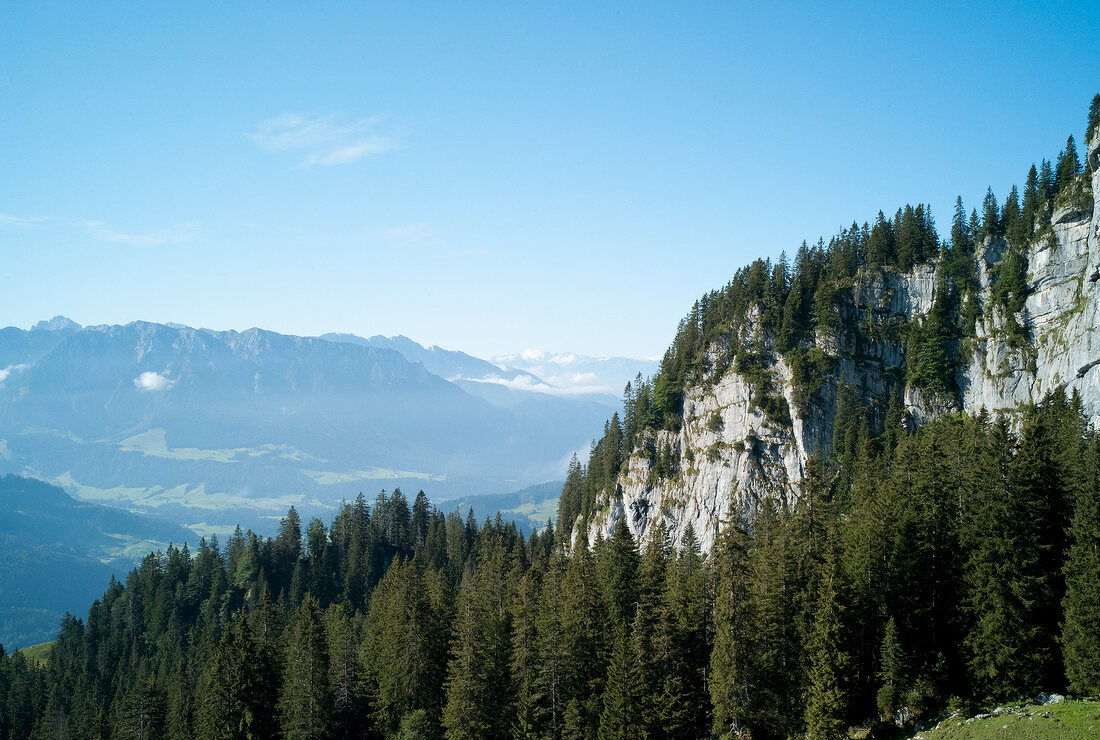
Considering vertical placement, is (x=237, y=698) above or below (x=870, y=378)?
below

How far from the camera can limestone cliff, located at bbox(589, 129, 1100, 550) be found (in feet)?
269

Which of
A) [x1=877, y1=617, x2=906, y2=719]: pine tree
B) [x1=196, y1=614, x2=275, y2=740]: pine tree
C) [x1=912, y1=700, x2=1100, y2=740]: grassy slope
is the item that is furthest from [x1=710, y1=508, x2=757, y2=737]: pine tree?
[x1=196, y1=614, x2=275, y2=740]: pine tree

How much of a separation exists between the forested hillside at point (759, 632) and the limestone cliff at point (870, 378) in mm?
26239

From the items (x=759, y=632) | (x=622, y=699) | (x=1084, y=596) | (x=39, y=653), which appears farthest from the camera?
(x=39, y=653)

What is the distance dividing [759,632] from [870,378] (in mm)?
71903

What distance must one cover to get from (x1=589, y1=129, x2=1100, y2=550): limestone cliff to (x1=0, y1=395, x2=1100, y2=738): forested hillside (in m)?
26.2

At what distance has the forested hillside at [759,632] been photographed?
3628 cm

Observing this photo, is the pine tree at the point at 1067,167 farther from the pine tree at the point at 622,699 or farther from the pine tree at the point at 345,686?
the pine tree at the point at 345,686

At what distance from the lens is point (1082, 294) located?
80.3m

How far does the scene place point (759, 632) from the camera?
37.7 metres

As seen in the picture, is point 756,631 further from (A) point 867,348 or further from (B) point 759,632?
(A) point 867,348

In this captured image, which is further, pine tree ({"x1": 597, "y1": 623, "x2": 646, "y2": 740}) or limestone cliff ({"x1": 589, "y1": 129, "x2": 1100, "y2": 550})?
limestone cliff ({"x1": 589, "y1": 129, "x2": 1100, "y2": 550})

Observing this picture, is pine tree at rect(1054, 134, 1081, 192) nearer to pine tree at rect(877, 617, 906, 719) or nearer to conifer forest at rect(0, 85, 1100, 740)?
conifer forest at rect(0, 85, 1100, 740)

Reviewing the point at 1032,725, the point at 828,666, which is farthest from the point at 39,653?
the point at 1032,725
